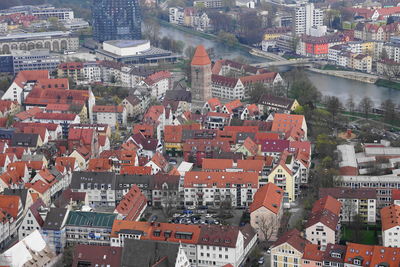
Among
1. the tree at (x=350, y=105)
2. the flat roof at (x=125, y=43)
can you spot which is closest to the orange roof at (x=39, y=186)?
the tree at (x=350, y=105)

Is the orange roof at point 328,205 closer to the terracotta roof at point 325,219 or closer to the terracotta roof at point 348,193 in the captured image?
the terracotta roof at point 325,219

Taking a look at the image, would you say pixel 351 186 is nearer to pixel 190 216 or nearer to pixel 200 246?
pixel 190 216

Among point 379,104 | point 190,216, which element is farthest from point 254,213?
point 379,104

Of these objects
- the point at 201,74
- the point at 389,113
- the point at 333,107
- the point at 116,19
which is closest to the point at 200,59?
the point at 201,74

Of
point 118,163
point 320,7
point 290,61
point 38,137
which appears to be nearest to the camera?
point 118,163

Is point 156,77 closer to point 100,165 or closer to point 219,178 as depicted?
point 100,165

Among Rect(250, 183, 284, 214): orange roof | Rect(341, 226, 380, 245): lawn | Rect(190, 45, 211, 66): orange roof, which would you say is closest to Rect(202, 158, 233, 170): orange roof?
Rect(250, 183, 284, 214): orange roof
